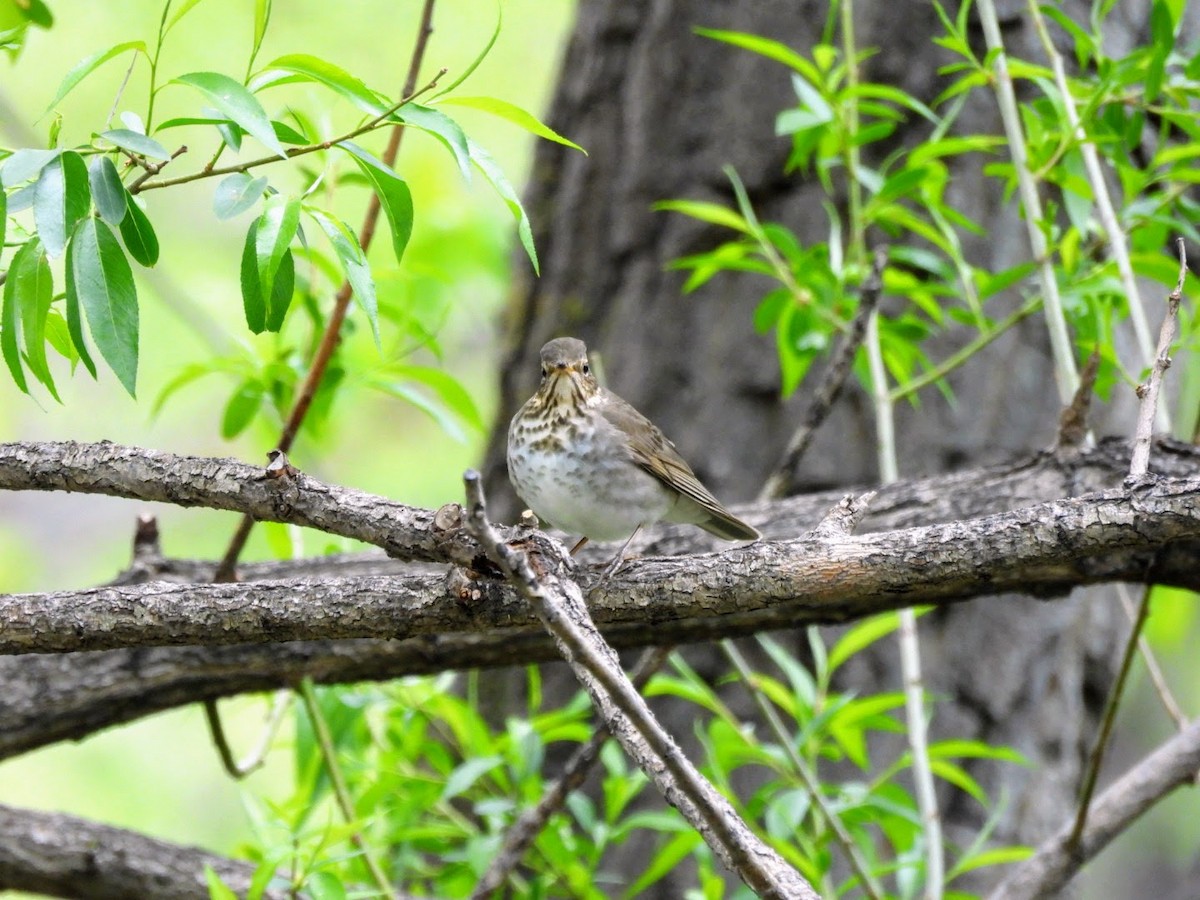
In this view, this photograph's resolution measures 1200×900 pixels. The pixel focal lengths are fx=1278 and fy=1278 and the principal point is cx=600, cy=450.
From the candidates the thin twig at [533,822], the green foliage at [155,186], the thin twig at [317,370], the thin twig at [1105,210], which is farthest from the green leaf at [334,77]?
the thin twig at [1105,210]

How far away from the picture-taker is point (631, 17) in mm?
5168

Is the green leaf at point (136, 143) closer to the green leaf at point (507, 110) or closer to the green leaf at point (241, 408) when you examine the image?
the green leaf at point (507, 110)

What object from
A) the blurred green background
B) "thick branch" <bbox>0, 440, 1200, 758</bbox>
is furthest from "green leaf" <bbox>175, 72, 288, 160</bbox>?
the blurred green background

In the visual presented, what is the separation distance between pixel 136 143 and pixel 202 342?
176 inches

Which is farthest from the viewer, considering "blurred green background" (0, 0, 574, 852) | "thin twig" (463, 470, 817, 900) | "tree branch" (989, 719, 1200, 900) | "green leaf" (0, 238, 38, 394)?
"blurred green background" (0, 0, 574, 852)

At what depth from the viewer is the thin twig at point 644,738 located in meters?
1.50

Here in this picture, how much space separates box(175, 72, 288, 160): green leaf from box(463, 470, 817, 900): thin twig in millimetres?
570

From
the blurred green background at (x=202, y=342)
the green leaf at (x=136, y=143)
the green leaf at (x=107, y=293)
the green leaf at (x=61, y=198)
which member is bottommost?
the green leaf at (x=107, y=293)

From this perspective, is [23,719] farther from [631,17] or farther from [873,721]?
[631,17]

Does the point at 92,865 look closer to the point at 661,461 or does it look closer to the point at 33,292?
the point at 661,461

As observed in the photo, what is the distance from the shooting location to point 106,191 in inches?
67.9

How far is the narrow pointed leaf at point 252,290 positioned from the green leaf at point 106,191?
17 cm

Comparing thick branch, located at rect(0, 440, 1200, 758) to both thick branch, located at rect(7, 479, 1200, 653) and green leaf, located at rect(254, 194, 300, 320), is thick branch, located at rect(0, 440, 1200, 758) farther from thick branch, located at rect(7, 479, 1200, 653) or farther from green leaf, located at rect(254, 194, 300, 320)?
green leaf, located at rect(254, 194, 300, 320)

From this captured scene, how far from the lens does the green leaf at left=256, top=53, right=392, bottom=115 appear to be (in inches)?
71.9
